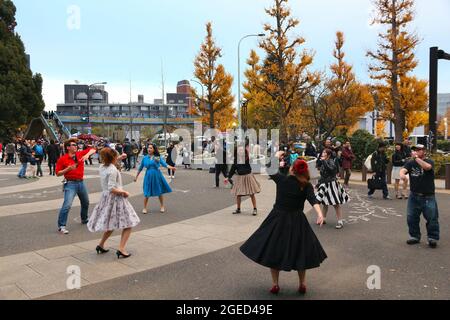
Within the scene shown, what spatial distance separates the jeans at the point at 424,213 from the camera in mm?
6797

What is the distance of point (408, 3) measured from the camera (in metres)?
24.4

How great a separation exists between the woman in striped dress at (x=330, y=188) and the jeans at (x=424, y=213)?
63.0 inches

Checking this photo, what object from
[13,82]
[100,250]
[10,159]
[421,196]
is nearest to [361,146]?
[421,196]

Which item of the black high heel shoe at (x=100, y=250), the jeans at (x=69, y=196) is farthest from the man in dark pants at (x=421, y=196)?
the jeans at (x=69, y=196)

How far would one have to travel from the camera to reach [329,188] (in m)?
8.55

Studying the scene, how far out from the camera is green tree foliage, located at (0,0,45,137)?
37969 millimetres

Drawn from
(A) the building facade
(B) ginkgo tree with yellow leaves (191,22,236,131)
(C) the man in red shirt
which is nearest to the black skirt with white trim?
(C) the man in red shirt

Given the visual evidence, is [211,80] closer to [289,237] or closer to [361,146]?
[361,146]

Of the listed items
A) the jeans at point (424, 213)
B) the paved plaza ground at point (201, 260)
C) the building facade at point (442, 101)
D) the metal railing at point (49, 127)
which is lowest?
the paved plaza ground at point (201, 260)

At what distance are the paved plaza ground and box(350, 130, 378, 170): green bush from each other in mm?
11258

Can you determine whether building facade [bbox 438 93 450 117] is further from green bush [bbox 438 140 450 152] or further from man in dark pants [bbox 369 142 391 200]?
man in dark pants [bbox 369 142 391 200]

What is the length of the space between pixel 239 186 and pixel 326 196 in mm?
2214

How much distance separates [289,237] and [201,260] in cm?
204

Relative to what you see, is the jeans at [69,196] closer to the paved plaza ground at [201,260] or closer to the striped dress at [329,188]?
the paved plaza ground at [201,260]
